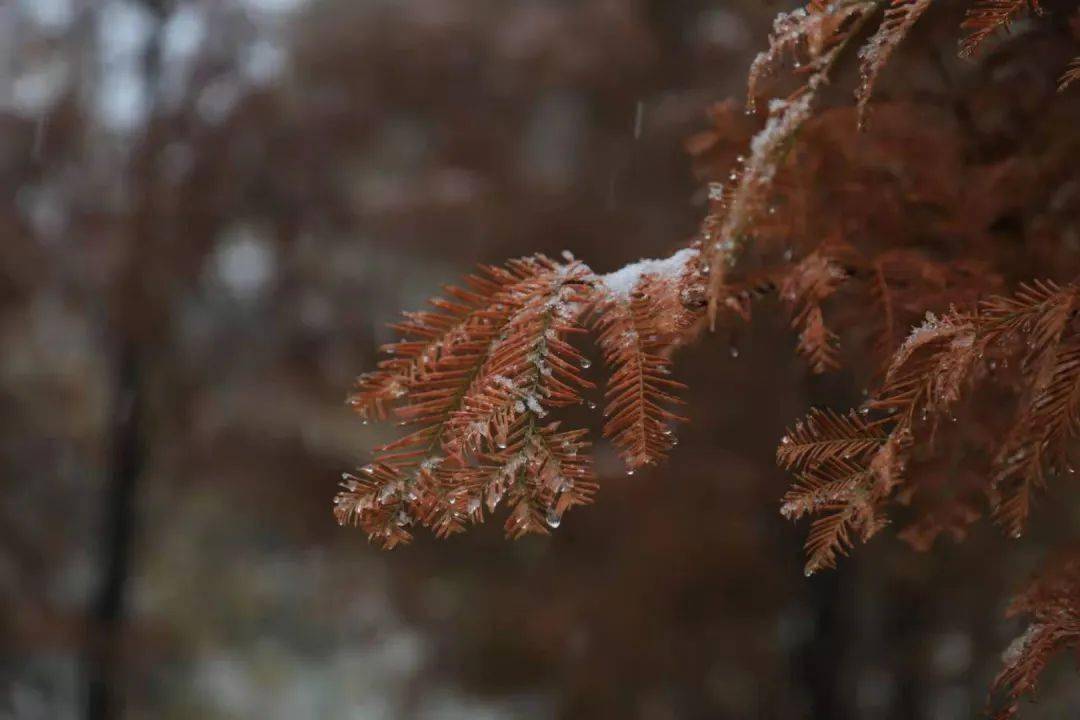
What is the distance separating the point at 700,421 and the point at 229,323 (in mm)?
2726

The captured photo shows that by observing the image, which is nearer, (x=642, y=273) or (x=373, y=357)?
(x=642, y=273)

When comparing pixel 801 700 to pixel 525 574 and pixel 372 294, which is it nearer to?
Result: pixel 525 574

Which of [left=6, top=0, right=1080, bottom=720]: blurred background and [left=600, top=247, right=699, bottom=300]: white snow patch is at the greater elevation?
[left=6, top=0, right=1080, bottom=720]: blurred background

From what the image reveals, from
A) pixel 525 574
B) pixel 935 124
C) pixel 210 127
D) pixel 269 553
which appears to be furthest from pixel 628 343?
pixel 269 553

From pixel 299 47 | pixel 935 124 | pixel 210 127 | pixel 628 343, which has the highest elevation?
pixel 299 47

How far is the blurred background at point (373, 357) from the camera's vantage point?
4051 millimetres

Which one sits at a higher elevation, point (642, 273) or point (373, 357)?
point (373, 357)

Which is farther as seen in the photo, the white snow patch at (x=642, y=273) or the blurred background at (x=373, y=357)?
the blurred background at (x=373, y=357)

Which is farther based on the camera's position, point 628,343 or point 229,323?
point 229,323

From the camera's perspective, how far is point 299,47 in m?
4.79

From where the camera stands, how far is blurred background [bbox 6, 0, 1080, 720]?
159 inches

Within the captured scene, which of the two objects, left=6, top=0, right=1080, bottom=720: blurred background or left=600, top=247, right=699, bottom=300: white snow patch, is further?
left=6, top=0, right=1080, bottom=720: blurred background

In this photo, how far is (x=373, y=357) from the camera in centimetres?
459

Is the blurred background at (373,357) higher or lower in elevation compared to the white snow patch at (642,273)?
higher
